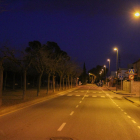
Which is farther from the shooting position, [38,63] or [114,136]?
[38,63]

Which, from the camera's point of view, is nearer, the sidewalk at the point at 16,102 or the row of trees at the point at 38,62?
the sidewalk at the point at 16,102

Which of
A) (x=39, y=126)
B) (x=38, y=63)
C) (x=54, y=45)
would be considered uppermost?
(x=54, y=45)

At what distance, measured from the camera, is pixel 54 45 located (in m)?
62.0

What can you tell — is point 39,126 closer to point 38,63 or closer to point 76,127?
point 76,127

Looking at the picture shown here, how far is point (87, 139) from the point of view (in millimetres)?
8305

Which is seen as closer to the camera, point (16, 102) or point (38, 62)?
point (16, 102)

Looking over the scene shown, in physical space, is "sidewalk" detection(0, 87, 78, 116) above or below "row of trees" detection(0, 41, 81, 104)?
below

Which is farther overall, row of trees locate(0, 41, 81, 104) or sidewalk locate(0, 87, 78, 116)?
row of trees locate(0, 41, 81, 104)

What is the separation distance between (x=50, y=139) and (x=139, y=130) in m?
4.34

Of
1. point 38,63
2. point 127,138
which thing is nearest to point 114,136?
point 127,138

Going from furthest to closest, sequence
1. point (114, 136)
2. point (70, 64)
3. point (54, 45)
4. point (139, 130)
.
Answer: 1. point (54, 45)
2. point (70, 64)
3. point (139, 130)
4. point (114, 136)

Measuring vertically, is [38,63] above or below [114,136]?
above

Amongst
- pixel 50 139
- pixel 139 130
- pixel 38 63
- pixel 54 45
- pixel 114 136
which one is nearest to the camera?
pixel 50 139

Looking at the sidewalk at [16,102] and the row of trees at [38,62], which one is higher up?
the row of trees at [38,62]
